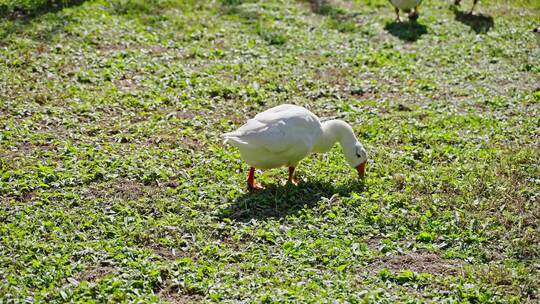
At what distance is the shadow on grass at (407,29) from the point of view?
510 inches

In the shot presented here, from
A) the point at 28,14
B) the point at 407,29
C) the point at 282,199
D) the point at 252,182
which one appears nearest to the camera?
the point at 282,199

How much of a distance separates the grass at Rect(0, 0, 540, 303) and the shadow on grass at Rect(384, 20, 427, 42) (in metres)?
0.04

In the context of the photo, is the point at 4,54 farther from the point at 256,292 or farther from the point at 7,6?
the point at 256,292

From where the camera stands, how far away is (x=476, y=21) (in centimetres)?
1376

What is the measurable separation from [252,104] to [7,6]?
5365mm

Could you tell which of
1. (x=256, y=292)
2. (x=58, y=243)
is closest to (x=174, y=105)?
(x=58, y=243)

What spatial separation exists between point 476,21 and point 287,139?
7550mm

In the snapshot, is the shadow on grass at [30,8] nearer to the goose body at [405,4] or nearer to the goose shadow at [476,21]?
the goose body at [405,4]

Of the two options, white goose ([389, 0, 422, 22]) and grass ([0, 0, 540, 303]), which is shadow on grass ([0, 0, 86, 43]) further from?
white goose ([389, 0, 422, 22])

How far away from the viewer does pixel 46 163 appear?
26.8ft

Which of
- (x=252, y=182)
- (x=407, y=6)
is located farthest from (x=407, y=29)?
(x=252, y=182)

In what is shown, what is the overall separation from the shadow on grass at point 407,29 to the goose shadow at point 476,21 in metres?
0.88

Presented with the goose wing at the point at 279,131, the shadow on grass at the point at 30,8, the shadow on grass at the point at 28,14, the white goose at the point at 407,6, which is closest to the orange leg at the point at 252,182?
the goose wing at the point at 279,131

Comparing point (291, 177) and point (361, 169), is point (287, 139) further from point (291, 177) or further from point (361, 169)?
point (361, 169)
